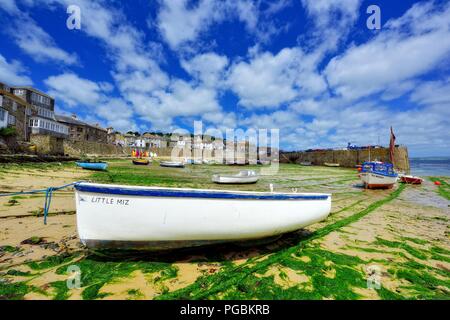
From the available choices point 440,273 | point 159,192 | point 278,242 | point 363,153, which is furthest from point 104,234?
point 363,153

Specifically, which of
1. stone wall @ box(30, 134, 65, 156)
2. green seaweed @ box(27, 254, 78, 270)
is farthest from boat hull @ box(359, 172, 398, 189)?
stone wall @ box(30, 134, 65, 156)

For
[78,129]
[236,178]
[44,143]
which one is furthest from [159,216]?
[78,129]

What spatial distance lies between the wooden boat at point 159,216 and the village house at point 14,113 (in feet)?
135

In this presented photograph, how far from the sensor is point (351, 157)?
54.8 metres

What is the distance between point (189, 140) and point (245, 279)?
385 feet

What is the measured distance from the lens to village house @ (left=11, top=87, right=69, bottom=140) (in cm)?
4188

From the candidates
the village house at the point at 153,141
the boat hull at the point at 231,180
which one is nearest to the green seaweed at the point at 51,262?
the boat hull at the point at 231,180

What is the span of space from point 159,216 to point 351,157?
62.1 m

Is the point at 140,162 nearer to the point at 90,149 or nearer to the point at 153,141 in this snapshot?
the point at 90,149

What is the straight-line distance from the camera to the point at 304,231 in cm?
636

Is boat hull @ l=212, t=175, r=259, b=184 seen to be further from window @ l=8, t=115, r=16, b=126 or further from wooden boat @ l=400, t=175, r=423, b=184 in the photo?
window @ l=8, t=115, r=16, b=126

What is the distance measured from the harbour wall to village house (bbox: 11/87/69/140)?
61015 millimetres

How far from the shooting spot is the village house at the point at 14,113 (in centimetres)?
3381

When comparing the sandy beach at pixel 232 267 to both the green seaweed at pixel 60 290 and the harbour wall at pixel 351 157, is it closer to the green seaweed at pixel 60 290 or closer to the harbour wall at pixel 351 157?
the green seaweed at pixel 60 290
